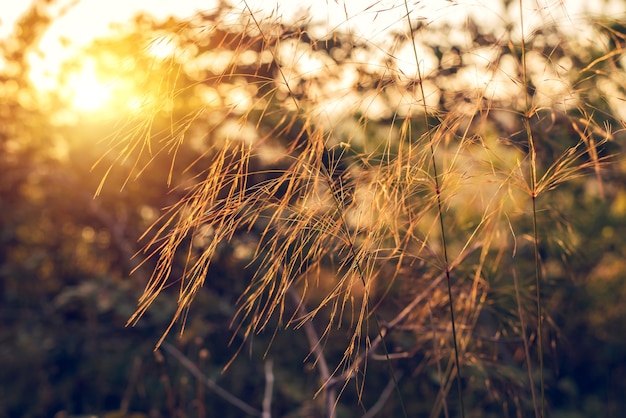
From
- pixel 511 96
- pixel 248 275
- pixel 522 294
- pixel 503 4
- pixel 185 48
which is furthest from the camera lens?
pixel 248 275

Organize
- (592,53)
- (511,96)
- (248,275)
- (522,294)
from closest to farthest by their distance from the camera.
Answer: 1. (511,96)
2. (522,294)
3. (592,53)
4. (248,275)

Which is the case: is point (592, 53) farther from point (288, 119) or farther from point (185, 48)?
point (185, 48)

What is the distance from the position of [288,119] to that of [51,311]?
4.45 feet

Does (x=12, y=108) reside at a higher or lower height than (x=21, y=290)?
higher

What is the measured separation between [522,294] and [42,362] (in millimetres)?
1848

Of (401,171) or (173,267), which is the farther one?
(173,267)

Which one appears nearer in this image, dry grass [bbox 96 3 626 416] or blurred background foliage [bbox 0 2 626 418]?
dry grass [bbox 96 3 626 416]

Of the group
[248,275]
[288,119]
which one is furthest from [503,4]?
[248,275]

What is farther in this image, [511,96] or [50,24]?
[50,24]

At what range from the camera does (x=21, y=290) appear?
9.39 feet

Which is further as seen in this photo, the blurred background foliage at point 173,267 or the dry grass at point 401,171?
the blurred background foliage at point 173,267

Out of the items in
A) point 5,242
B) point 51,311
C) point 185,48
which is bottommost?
point 51,311

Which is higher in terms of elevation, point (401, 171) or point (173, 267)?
point (401, 171)

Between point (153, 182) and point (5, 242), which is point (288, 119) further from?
point (5, 242)
